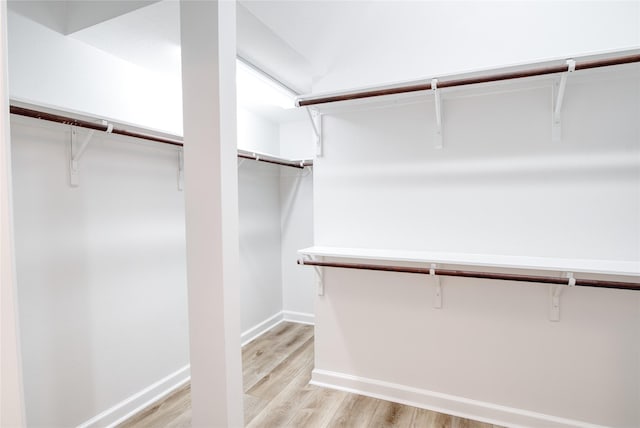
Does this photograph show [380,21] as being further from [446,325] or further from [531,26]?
[446,325]

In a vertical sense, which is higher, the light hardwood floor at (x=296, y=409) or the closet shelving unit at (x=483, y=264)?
the closet shelving unit at (x=483, y=264)

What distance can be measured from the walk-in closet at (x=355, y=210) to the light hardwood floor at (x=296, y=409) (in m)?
0.02

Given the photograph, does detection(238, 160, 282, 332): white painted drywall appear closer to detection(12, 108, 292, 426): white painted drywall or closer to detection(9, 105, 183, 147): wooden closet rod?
detection(12, 108, 292, 426): white painted drywall

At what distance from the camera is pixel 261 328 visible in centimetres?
353

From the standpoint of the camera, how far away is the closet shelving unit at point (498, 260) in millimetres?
1575

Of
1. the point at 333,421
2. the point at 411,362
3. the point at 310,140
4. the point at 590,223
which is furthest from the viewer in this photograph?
the point at 310,140

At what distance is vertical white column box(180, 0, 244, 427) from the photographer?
Answer: 1225mm

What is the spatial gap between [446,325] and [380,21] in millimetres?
2049

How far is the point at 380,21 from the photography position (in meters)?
2.25

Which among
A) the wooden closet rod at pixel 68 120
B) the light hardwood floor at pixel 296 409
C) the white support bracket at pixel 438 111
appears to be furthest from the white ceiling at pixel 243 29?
the light hardwood floor at pixel 296 409

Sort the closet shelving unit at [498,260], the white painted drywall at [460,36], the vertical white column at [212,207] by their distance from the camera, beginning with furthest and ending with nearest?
the white painted drywall at [460,36] < the closet shelving unit at [498,260] < the vertical white column at [212,207]

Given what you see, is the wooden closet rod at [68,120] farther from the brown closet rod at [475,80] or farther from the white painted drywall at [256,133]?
the white painted drywall at [256,133]

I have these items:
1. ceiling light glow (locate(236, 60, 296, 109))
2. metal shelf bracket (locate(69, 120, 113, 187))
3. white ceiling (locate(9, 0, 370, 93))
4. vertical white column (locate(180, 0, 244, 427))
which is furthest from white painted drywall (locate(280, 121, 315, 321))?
vertical white column (locate(180, 0, 244, 427))

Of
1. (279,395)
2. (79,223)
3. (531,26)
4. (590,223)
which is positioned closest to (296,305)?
(279,395)
